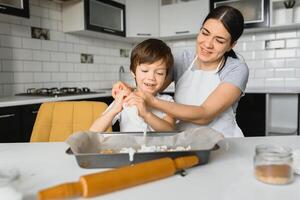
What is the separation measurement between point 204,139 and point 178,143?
10 centimetres

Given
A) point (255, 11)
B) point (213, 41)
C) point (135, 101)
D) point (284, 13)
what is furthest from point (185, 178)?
point (284, 13)

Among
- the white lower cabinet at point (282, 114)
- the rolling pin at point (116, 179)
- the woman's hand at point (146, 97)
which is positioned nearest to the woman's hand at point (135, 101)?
the woman's hand at point (146, 97)

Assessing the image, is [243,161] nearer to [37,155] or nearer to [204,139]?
[204,139]

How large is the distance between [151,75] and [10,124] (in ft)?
3.94

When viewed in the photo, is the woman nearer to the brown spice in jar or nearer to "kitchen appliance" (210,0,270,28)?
the brown spice in jar

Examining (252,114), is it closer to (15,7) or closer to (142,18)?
(142,18)

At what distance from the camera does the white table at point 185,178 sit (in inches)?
23.3

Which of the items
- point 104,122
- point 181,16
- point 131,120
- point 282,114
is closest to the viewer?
point 104,122

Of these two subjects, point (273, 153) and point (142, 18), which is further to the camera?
point (142, 18)

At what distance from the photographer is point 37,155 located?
2.92 ft

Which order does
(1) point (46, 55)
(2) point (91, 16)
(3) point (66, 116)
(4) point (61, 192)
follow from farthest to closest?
1. (2) point (91, 16)
2. (1) point (46, 55)
3. (3) point (66, 116)
4. (4) point (61, 192)

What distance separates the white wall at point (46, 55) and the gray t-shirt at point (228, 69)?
5.43ft

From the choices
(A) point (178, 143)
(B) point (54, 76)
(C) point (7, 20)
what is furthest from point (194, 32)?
(A) point (178, 143)

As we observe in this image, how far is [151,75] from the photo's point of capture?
1227 millimetres
